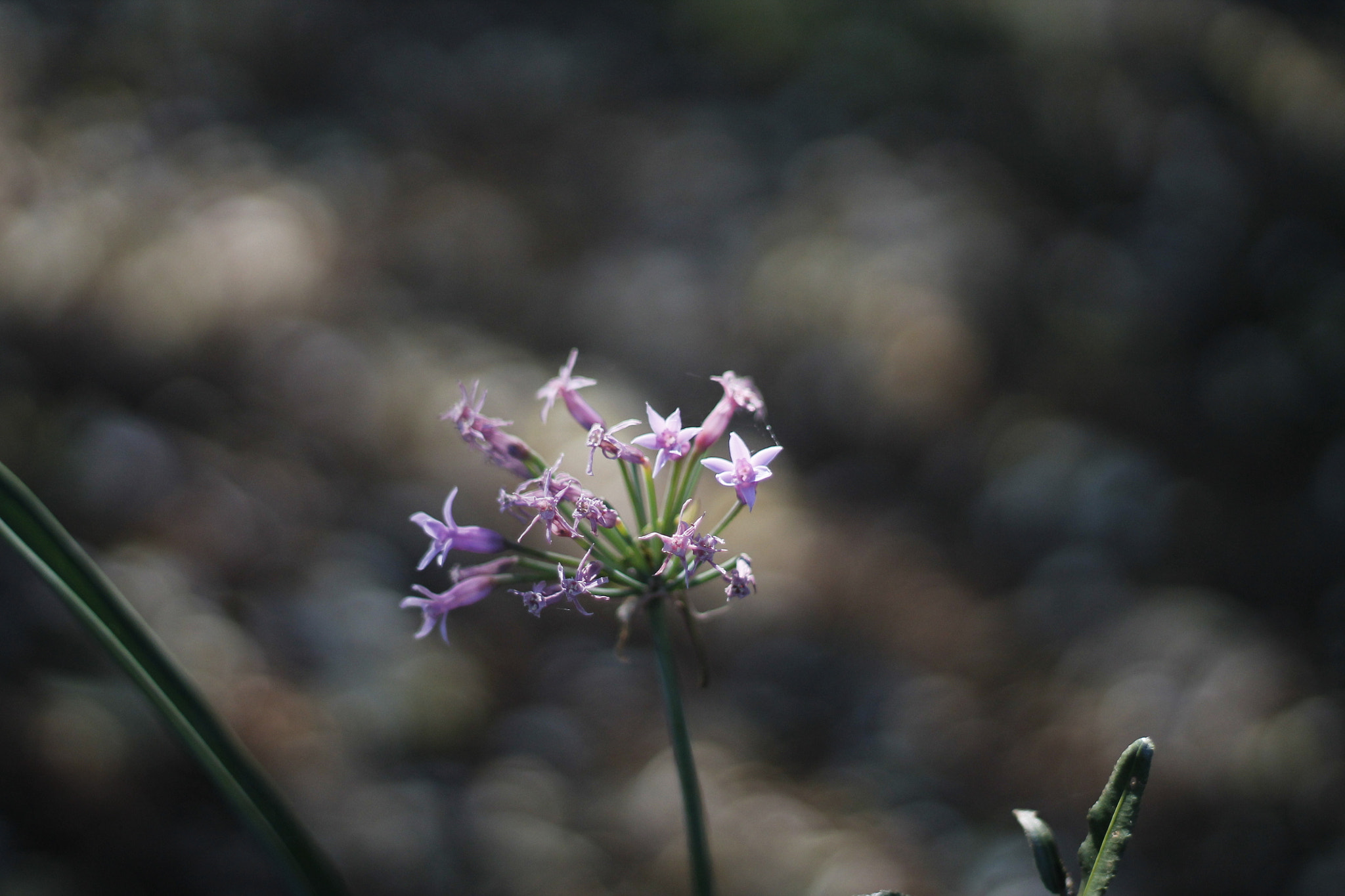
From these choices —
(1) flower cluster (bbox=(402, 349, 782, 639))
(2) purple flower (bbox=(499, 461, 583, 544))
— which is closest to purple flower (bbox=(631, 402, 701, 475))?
(1) flower cluster (bbox=(402, 349, 782, 639))

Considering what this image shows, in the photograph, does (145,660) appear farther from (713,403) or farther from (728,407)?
(713,403)

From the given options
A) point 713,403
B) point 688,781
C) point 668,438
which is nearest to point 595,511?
point 668,438

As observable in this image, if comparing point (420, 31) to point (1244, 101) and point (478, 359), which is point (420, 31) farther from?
Answer: point (1244, 101)

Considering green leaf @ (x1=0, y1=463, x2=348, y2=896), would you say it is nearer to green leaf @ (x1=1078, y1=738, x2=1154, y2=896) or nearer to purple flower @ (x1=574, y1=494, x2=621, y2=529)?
purple flower @ (x1=574, y1=494, x2=621, y2=529)

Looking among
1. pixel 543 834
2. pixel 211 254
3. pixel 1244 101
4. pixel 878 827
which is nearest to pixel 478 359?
pixel 211 254

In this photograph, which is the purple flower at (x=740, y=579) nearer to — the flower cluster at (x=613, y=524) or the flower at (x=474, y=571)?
the flower cluster at (x=613, y=524)

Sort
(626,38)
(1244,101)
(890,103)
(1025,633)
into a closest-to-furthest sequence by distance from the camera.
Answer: (1025,633)
(1244,101)
(890,103)
(626,38)
